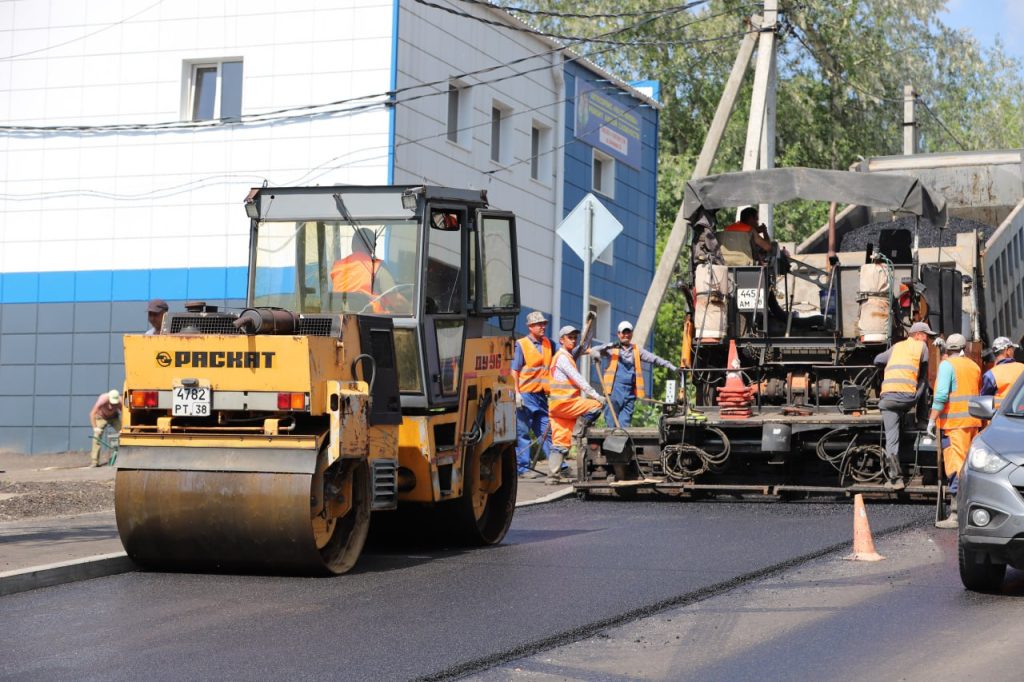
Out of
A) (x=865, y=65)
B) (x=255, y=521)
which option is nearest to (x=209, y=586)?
(x=255, y=521)

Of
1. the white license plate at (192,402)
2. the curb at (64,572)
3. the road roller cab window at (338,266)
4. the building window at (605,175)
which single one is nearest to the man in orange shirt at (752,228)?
the road roller cab window at (338,266)

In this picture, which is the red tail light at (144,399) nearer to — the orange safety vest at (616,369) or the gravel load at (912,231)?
the orange safety vest at (616,369)

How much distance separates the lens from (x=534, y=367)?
53.2 ft

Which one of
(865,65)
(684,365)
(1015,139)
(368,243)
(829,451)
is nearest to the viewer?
(368,243)

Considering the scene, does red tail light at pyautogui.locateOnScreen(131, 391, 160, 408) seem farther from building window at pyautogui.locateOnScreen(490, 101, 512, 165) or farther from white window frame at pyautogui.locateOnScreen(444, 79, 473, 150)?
building window at pyautogui.locateOnScreen(490, 101, 512, 165)

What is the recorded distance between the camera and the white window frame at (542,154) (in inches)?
893

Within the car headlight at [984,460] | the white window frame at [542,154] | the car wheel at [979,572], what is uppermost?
the white window frame at [542,154]

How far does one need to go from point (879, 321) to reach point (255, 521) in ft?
24.1

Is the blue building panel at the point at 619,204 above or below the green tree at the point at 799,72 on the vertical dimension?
below

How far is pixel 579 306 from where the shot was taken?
2388 cm

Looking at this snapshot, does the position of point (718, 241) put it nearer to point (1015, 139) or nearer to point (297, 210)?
point (297, 210)

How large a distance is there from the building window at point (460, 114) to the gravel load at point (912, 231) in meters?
5.09

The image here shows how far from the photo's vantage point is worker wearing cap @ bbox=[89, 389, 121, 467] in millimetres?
17578

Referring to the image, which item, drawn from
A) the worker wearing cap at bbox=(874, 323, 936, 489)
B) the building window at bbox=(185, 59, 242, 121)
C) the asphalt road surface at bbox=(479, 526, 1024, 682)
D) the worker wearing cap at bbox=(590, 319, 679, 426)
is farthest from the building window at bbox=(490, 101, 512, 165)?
the asphalt road surface at bbox=(479, 526, 1024, 682)
